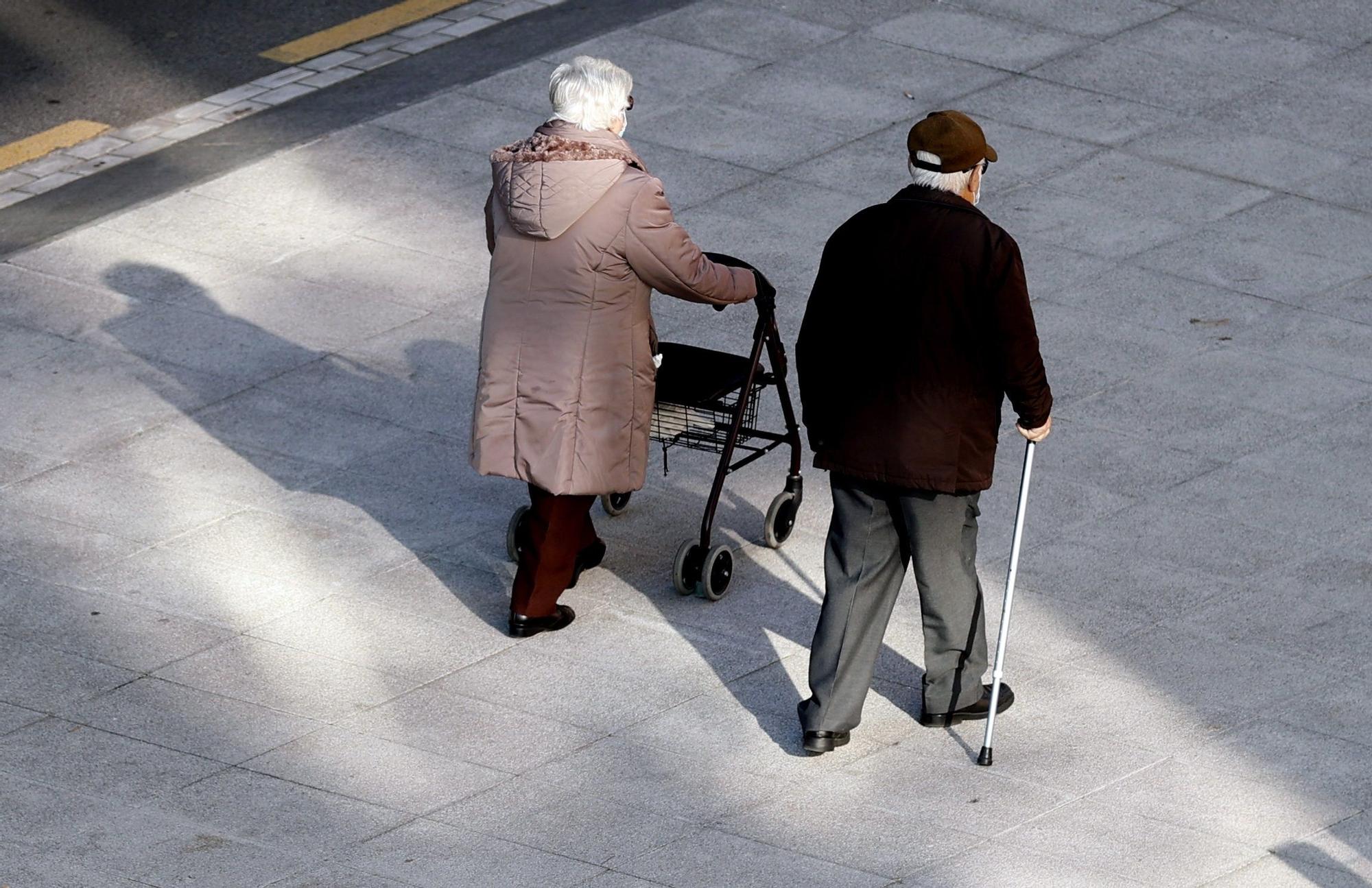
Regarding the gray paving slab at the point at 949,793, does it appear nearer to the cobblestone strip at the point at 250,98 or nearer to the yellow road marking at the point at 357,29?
the cobblestone strip at the point at 250,98

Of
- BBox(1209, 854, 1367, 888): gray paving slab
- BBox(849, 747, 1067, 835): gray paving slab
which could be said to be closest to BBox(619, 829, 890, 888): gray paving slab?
BBox(849, 747, 1067, 835): gray paving slab

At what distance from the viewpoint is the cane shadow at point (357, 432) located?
26.5ft

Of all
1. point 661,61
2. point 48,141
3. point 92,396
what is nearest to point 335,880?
point 92,396

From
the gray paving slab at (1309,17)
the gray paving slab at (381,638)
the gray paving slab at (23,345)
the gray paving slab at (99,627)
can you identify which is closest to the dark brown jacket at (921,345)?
the gray paving slab at (381,638)

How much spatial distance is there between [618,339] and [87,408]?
9.25 ft

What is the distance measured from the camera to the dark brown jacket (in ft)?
20.4

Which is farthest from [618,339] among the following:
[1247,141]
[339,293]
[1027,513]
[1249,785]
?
[1247,141]

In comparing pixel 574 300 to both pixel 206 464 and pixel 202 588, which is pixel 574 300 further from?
pixel 206 464

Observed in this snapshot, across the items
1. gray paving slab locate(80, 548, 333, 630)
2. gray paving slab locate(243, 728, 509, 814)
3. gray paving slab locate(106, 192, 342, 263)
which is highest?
gray paving slab locate(106, 192, 342, 263)

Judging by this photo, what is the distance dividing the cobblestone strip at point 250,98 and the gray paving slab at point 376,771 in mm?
5353

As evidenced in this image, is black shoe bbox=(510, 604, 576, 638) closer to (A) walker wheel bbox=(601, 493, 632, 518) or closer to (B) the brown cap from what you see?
(A) walker wheel bbox=(601, 493, 632, 518)

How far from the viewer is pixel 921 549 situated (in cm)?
655

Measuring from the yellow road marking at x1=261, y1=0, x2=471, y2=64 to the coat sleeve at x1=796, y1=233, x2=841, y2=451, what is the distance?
7.25 m

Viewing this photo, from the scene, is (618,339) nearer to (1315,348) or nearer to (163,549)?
(163,549)
